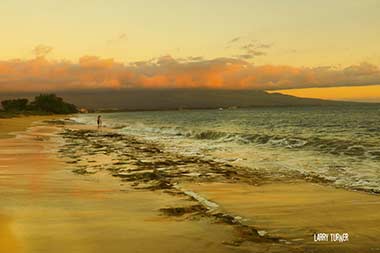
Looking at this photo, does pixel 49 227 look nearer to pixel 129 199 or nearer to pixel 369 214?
pixel 129 199

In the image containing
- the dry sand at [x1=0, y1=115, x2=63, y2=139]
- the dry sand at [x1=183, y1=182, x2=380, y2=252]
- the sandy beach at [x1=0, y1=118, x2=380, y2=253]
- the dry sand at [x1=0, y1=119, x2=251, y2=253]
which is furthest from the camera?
the dry sand at [x1=0, y1=115, x2=63, y2=139]

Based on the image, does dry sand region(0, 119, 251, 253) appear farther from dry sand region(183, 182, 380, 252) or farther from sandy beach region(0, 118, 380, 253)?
dry sand region(183, 182, 380, 252)

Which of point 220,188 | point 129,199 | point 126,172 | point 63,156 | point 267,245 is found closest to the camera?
point 267,245

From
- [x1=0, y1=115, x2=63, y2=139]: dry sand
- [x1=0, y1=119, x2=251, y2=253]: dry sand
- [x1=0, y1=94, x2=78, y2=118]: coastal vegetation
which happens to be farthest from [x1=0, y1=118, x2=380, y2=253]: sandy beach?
[x1=0, y1=94, x2=78, y2=118]: coastal vegetation

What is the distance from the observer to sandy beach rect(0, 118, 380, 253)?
595 centimetres

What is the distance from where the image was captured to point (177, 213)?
7.98m

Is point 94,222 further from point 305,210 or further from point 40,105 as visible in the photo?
point 40,105

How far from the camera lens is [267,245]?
5.93m

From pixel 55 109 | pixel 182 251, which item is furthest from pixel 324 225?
pixel 55 109

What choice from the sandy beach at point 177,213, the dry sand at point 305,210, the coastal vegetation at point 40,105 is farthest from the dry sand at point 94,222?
the coastal vegetation at point 40,105

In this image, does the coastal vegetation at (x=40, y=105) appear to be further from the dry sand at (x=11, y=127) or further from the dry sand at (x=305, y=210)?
the dry sand at (x=305, y=210)

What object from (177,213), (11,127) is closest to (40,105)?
(11,127)

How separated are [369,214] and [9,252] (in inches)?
235

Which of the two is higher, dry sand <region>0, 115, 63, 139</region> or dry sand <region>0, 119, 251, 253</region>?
dry sand <region>0, 119, 251, 253</region>
